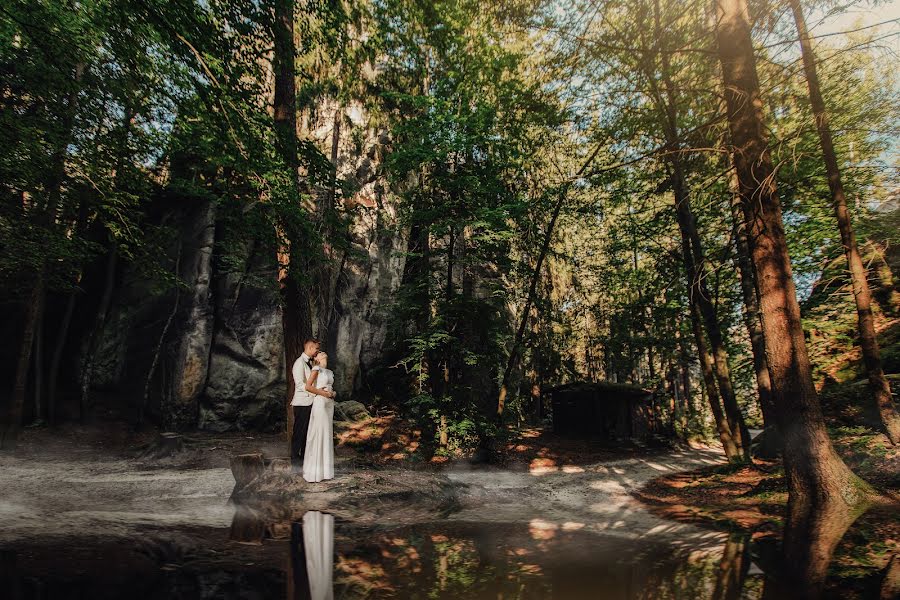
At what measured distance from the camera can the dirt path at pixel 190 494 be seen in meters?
5.60

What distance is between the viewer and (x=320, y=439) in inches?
317

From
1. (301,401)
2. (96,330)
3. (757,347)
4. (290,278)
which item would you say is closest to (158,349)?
(96,330)

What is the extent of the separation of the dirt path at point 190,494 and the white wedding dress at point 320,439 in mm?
1407

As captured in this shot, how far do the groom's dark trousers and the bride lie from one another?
1057 mm

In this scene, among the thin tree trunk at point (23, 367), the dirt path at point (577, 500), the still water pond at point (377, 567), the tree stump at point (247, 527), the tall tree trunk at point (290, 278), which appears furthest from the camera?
the thin tree trunk at point (23, 367)

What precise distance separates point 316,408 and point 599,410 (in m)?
17.0

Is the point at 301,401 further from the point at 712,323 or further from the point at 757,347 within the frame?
the point at 757,347

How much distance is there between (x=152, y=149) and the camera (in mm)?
12758

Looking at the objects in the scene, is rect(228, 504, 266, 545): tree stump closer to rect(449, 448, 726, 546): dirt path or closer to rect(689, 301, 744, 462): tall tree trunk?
rect(449, 448, 726, 546): dirt path

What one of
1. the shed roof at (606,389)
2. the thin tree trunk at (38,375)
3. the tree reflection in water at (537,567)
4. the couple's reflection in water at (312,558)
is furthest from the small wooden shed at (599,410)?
the thin tree trunk at (38,375)

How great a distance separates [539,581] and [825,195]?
13.7m

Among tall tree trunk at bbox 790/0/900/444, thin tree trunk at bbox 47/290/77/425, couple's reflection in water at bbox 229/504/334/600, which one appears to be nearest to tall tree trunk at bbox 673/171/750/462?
tall tree trunk at bbox 790/0/900/444

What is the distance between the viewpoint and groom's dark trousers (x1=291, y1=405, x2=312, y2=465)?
9234 millimetres

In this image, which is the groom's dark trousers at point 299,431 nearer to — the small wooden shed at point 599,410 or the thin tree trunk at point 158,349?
the thin tree trunk at point 158,349
